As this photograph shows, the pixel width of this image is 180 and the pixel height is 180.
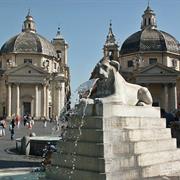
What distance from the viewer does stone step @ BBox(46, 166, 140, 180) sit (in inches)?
334

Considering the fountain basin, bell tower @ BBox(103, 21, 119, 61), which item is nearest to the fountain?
the fountain basin

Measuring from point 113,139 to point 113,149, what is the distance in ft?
0.76

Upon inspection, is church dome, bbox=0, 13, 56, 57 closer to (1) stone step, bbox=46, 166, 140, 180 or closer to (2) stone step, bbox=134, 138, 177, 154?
(2) stone step, bbox=134, 138, 177, 154

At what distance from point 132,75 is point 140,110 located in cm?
6250

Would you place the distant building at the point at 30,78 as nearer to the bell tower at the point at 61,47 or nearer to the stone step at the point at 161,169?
the bell tower at the point at 61,47

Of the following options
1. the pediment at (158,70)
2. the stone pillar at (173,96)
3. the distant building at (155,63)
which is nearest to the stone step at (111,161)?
the pediment at (158,70)

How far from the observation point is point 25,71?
69.4 m

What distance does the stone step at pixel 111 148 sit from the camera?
28.4 feet

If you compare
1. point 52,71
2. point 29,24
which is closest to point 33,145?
point 52,71

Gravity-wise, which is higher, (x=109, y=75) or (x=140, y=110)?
(x=109, y=75)

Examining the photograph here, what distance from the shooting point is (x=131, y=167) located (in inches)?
355

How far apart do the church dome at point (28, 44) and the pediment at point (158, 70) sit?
1862cm

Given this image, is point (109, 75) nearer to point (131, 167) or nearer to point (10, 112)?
point (131, 167)

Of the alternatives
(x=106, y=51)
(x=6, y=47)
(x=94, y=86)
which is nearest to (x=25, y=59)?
(x=6, y=47)
